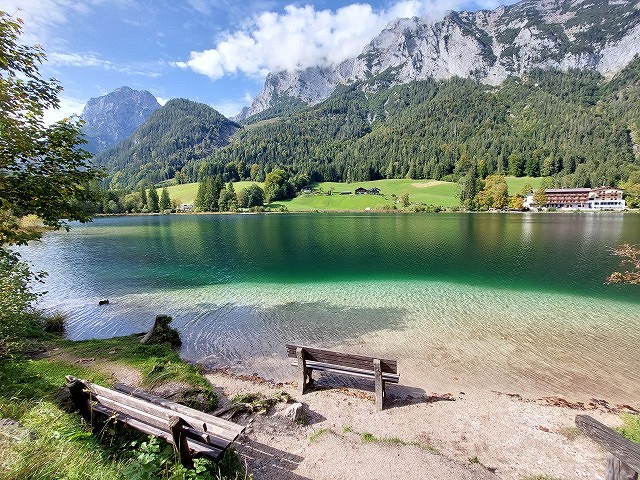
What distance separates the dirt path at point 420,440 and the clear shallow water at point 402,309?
5.55 ft

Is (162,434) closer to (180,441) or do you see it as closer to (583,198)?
(180,441)

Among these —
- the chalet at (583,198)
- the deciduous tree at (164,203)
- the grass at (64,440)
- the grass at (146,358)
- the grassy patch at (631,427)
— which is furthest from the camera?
the deciduous tree at (164,203)

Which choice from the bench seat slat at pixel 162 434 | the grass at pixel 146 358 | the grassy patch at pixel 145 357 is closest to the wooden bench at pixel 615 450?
the bench seat slat at pixel 162 434

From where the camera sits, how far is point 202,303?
21.0m

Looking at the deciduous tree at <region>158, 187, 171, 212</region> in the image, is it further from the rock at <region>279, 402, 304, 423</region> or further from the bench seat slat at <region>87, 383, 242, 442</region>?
the bench seat slat at <region>87, 383, 242, 442</region>

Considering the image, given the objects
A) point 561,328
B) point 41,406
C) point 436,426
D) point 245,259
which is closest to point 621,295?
point 561,328

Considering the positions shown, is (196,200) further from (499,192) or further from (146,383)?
(146,383)

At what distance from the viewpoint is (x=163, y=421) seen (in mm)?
5242

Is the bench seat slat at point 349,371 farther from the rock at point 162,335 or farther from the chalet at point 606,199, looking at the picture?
the chalet at point 606,199

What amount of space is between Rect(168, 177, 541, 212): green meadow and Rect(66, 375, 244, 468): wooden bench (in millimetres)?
136897

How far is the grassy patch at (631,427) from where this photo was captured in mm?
7977

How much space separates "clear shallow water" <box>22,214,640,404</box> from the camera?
12.3m

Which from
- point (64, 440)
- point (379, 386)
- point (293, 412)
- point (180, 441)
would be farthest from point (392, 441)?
point (64, 440)

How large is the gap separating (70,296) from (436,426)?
85.5ft
